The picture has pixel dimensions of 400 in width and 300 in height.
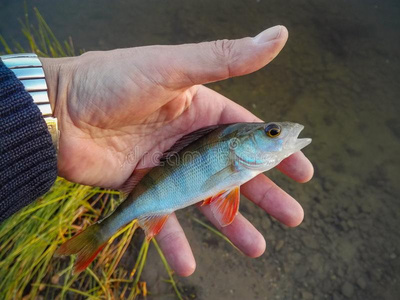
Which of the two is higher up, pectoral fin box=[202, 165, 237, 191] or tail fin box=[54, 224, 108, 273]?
pectoral fin box=[202, 165, 237, 191]

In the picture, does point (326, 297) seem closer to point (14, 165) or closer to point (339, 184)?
point (339, 184)

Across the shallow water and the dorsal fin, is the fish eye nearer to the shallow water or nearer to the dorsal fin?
the dorsal fin

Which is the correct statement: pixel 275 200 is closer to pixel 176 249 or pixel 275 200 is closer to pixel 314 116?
pixel 176 249

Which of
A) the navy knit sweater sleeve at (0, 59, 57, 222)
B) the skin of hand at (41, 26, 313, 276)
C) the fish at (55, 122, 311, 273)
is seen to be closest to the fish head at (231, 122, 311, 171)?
the fish at (55, 122, 311, 273)

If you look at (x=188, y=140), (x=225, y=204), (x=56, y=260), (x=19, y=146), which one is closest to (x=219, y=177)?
(x=225, y=204)

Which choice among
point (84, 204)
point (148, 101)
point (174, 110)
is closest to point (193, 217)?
point (84, 204)

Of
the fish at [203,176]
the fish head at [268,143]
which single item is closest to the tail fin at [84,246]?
the fish at [203,176]

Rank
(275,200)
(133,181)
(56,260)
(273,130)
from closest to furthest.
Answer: (273,130)
(133,181)
(275,200)
(56,260)
